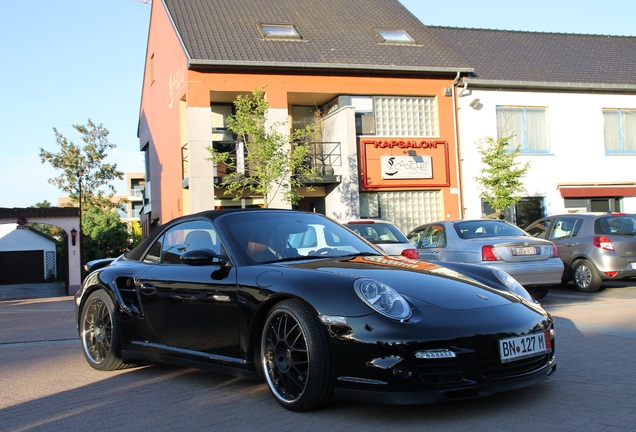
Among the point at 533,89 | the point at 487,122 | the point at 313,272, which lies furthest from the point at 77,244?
the point at 313,272

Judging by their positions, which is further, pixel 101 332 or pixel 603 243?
pixel 603 243

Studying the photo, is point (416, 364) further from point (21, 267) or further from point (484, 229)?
point (21, 267)

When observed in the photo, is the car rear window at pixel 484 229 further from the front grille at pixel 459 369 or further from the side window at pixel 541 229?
the front grille at pixel 459 369

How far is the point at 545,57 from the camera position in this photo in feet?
86.9

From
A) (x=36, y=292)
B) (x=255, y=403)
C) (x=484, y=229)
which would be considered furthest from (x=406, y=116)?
(x=36, y=292)

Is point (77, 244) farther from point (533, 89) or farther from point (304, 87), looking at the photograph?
point (533, 89)

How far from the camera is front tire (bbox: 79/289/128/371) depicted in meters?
6.08

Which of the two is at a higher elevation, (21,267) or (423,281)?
(423,281)

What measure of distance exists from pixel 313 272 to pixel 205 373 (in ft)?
6.17

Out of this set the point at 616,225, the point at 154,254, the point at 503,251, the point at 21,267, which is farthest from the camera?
the point at 21,267

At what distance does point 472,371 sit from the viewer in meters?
4.05

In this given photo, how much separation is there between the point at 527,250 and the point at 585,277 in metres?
3.01

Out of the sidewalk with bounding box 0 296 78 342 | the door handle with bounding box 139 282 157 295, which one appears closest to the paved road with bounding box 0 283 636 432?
the door handle with bounding box 139 282 157 295

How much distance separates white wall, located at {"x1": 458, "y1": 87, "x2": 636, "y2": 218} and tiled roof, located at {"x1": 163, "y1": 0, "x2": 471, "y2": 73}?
1.72m
